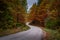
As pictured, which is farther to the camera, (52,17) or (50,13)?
(50,13)

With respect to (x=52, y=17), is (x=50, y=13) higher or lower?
higher

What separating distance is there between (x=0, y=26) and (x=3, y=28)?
0.74 metres

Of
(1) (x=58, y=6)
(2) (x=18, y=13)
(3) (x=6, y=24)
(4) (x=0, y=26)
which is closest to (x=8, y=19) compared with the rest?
(3) (x=6, y=24)

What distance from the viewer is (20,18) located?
1996 inches

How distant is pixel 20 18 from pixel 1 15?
1798 centimetres

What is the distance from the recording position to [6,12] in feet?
112

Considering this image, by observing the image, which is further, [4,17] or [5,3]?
[4,17]

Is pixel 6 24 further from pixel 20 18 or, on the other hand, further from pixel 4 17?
pixel 20 18

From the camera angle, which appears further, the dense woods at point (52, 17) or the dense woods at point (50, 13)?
the dense woods at point (50, 13)

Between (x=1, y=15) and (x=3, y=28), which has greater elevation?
(x=1, y=15)

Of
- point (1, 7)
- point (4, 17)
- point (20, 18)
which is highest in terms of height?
point (1, 7)

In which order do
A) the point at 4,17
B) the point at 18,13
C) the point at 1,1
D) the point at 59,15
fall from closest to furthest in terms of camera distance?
1. the point at 59,15
2. the point at 1,1
3. the point at 4,17
4. the point at 18,13

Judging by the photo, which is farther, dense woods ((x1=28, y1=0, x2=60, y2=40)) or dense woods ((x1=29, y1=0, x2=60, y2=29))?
dense woods ((x1=29, y1=0, x2=60, y2=29))

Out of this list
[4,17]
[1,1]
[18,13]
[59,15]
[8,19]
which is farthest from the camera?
[18,13]
